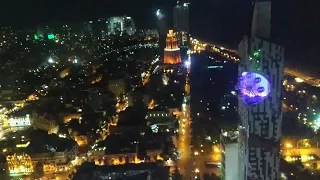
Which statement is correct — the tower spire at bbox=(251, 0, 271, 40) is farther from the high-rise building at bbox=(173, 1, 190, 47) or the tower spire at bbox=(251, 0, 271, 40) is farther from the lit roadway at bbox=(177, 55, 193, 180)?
the high-rise building at bbox=(173, 1, 190, 47)

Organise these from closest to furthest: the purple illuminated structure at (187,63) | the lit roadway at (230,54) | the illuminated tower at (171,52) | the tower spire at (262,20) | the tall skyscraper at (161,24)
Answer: the tower spire at (262,20)
the lit roadway at (230,54)
the illuminated tower at (171,52)
the purple illuminated structure at (187,63)
the tall skyscraper at (161,24)

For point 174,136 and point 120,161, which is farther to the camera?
point 174,136

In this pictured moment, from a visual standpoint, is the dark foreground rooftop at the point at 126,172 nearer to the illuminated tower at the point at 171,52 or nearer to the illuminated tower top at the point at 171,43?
the illuminated tower at the point at 171,52

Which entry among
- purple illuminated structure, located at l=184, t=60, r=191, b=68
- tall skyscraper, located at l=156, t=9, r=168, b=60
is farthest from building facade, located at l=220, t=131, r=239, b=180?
tall skyscraper, located at l=156, t=9, r=168, b=60

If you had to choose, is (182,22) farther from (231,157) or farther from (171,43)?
(231,157)

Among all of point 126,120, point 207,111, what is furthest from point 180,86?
point 126,120

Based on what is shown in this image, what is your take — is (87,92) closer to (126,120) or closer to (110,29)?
(126,120)

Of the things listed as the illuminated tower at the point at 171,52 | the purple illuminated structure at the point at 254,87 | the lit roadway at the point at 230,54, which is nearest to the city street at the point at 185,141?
the purple illuminated structure at the point at 254,87
